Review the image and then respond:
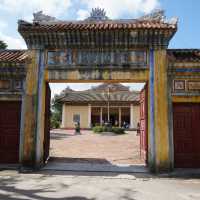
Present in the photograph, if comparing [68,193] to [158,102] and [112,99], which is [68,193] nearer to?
[158,102]

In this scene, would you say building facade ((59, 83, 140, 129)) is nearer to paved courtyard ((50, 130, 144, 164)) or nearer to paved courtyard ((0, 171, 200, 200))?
paved courtyard ((50, 130, 144, 164))

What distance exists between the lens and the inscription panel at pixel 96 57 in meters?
8.58

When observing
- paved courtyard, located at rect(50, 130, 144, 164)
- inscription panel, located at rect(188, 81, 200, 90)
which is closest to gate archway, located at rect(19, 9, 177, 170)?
inscription panel, located at rect(188, 81, 200, 90)

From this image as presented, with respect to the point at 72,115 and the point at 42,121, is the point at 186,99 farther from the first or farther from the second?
the point at 72,115

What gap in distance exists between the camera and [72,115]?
117 ft

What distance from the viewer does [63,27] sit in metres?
8.70

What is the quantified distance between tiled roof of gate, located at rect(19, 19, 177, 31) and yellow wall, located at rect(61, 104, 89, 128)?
26.6 meters

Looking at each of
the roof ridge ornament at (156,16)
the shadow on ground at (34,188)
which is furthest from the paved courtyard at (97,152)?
the roof ridge ornament at (156,16)

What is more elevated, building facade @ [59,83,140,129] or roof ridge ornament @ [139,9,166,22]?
roof ridge ornament @ [139,9,166,22]

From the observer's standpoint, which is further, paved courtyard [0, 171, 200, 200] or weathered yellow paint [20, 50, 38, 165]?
weathered yellow paint [20, 50, 38, 165]

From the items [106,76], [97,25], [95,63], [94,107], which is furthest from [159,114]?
[94,107]

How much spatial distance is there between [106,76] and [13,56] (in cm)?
352

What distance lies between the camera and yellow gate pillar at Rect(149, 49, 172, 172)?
8023 mm

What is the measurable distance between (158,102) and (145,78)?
0.91m
